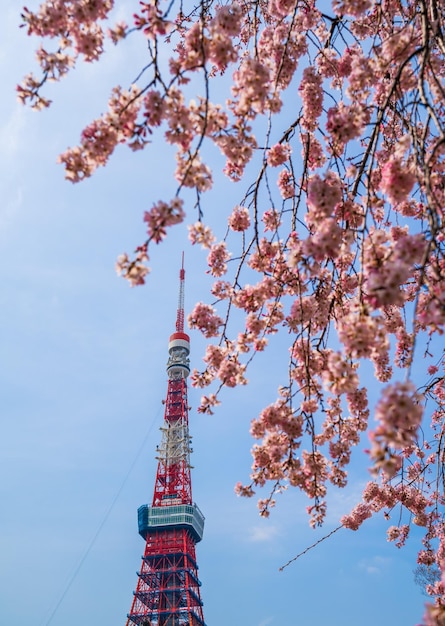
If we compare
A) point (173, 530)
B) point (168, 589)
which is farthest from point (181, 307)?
point (168, 589)

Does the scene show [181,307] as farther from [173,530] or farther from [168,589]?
[168,589]

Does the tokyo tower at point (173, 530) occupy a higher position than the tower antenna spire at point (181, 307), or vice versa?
the tower antenna spire at point (181, 307)

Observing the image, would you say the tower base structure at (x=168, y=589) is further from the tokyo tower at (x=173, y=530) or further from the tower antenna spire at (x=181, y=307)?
the tower antenna spire at (x=181, y=307)

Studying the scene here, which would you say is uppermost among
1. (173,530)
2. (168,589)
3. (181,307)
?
(181,307)

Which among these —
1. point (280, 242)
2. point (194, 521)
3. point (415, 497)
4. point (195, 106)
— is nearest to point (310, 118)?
point (280, 242)

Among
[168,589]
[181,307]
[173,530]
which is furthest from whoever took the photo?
[181,307]

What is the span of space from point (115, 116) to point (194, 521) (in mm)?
35558

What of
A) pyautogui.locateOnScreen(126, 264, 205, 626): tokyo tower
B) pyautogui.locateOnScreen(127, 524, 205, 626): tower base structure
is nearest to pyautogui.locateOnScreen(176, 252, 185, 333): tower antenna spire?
pyautogui.locateOnScreen(126, 264, 205, 626): tokyo tower

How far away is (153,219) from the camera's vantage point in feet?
8.35

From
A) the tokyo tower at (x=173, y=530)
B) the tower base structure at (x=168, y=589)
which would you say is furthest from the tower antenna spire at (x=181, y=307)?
the tower base structure at (x=168, y=589)

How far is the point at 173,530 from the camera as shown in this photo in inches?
1379

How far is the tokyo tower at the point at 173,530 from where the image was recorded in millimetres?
30562

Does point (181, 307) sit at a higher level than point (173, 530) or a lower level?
higher

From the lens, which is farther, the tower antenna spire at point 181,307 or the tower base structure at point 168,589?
the tower antenna spire at point 181,307
